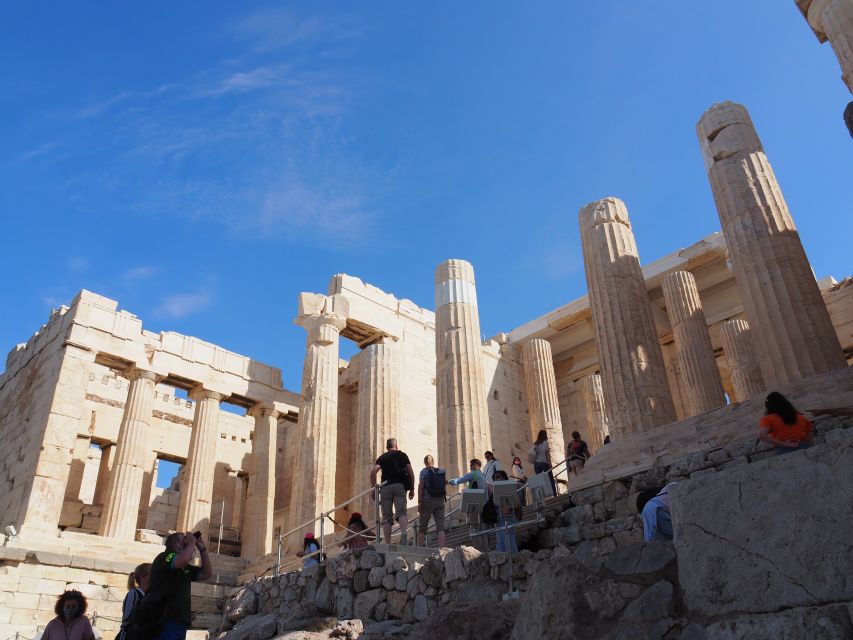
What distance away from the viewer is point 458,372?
59.3 feet

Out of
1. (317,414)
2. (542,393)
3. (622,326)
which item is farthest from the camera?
(542,393)

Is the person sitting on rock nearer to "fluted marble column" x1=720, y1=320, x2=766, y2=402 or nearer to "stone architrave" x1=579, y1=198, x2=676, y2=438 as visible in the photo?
"stone architrave" x1=579, y1=198, x2=676, y2=438

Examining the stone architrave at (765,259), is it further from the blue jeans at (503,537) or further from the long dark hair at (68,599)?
the long dark hair at (68,599)

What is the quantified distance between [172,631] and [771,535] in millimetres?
3828

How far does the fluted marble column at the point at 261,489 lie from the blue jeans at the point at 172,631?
19.2 metres

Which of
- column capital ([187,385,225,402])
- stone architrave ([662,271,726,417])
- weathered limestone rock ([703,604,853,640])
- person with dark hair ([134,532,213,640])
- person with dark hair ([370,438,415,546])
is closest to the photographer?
weathered limestone rock ([703,604,853,640])

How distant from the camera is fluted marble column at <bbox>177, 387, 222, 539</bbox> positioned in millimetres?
22781

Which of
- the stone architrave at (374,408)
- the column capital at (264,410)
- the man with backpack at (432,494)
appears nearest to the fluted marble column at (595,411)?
the stone architrave at (374,408)

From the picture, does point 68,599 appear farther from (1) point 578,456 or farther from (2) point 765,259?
(2) point 765,259

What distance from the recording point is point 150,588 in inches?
193

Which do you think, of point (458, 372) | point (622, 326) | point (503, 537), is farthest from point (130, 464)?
point (503, 537)

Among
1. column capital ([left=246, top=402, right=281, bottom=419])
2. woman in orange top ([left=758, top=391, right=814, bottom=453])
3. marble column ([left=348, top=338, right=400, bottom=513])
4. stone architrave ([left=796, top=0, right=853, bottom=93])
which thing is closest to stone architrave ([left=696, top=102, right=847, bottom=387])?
stone architrave ([left=796, top=0, right=853, bottom=93])

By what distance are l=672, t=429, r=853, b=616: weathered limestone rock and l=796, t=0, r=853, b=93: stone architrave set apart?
10919 mm

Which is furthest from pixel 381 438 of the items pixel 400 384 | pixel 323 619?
pixel 323 619
